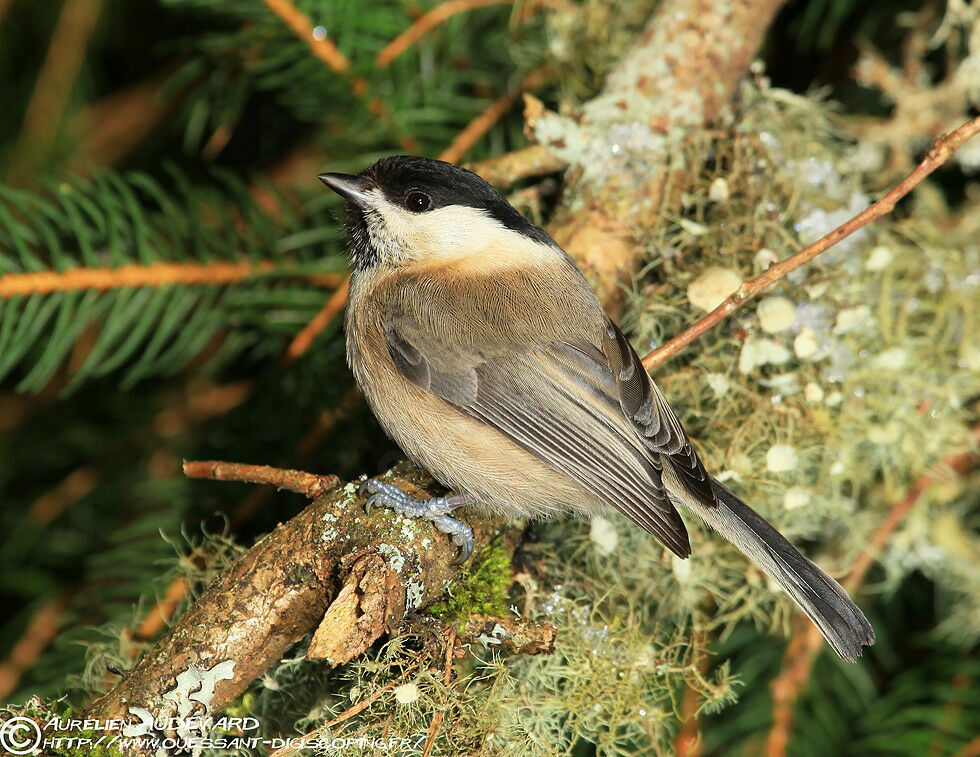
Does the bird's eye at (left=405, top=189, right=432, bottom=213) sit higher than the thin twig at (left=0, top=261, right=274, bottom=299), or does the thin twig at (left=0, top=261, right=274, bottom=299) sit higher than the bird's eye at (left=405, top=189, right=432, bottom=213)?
the bird's eye at (left=405, top=189, right=432, bottom=213)

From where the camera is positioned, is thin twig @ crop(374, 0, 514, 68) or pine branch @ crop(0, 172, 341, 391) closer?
pine branch @ crop(0, 172, 341, 391)

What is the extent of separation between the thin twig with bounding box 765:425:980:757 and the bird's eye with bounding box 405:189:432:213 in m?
1.10

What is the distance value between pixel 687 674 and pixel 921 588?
95 cm

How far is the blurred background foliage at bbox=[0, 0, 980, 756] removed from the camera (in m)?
1.53

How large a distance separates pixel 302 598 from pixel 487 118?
1.16 m

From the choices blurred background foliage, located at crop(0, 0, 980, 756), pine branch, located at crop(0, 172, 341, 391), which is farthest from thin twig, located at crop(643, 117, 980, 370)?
pine branch, located at crop(0, 172, 341, 391)

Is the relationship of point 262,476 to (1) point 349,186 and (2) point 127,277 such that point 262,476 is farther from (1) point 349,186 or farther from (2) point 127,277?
(1) point 349,186

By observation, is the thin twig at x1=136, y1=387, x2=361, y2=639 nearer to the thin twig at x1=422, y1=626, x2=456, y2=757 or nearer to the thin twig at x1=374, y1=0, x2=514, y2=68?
the thin twig at x1=422, y1=626, x2=456, y2=757

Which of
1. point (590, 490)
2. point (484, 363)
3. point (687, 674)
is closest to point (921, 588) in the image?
point (687, 674)

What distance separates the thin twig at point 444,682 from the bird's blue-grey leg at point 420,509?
13cm

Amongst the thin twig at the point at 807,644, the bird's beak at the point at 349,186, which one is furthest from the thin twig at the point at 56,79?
the thin twig at the point at 807,644

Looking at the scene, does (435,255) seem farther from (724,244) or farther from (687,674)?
(687,674)

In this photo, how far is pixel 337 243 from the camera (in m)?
1.81

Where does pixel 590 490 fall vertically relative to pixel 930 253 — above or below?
below
